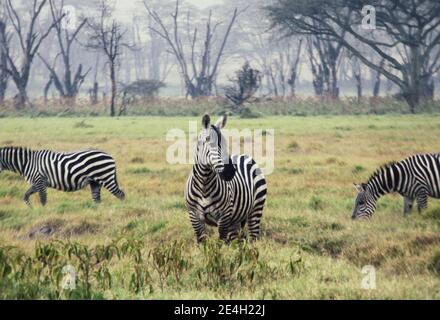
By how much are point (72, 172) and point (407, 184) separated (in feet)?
15.6

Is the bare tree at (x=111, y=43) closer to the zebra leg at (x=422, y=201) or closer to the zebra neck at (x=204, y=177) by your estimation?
the zebra leg at (x=422, y=201)

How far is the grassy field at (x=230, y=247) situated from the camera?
18.8ft

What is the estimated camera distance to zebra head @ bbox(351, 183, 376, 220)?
8.68 meters

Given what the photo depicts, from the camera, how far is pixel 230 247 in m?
6.45

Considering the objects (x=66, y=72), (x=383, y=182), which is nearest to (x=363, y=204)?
(x=383, y=182)

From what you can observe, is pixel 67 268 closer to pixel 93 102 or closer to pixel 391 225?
pixel 391 225

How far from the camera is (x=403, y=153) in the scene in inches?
590

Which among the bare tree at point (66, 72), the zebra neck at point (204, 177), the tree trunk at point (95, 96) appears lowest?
the zebra neck at point (204, 177)

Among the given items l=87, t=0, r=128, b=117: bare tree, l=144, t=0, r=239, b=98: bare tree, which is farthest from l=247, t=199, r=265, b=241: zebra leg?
l=144, t=0, r=239, b=98: bare tree

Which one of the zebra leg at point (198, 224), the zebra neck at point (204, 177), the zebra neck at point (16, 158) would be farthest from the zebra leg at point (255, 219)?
the zebra neck at point (16, 158)

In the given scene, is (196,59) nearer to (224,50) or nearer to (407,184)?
(224,50)

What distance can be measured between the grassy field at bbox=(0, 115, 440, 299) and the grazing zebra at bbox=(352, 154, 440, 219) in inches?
7.2

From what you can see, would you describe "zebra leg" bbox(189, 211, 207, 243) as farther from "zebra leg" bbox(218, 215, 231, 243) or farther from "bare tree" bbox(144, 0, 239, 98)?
"bare tree" bbox(144, 0, 239, 98)

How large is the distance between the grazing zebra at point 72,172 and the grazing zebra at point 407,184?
3.70 meters
